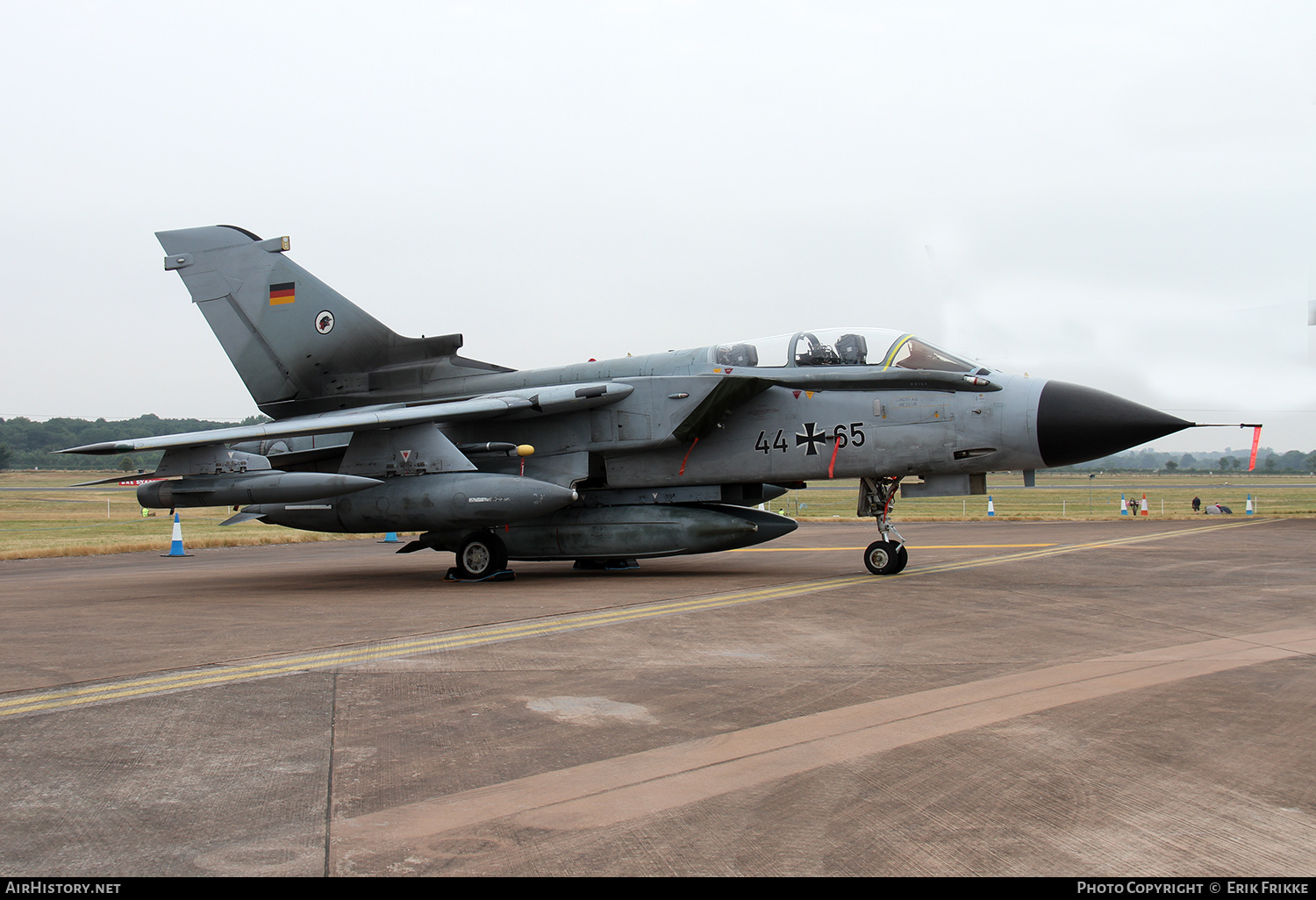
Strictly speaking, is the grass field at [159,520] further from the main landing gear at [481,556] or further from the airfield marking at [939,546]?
the main landing gear at [481,556]

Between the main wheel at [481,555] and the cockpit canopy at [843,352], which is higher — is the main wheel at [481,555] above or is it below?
below

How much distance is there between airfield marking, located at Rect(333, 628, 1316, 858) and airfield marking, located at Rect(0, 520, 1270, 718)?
289cm

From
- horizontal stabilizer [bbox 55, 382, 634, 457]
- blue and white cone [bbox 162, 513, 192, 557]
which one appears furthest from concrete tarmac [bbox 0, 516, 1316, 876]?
blue and white cone [bbox 162, 513, 192, 557]

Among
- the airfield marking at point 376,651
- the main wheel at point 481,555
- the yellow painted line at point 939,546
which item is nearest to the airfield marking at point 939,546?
the yellow painted line at point 939,546

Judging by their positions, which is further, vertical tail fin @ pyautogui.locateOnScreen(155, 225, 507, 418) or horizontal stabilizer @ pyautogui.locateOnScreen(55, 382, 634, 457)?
vertical tail fin @ pyautogui.locateOnScreen(155, 225, 507, 418)

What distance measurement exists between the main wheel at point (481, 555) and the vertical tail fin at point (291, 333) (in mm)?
3008

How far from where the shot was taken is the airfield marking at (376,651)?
541 cm

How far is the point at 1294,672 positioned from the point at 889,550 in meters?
5.86

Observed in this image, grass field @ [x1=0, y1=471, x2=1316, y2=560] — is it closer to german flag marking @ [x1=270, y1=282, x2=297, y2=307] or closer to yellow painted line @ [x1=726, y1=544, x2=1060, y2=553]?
yellow painted line @ [x1=726, y1=544, x2=1060, y2=553]

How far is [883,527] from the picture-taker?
11625 mm

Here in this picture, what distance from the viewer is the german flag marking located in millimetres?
14383

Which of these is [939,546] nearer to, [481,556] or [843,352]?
[843,352]

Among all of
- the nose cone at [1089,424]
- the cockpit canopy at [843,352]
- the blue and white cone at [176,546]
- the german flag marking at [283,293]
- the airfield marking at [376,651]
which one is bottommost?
the blue and white cone at [176,546]

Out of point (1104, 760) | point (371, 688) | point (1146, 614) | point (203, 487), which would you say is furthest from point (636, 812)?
point (203, 487)
